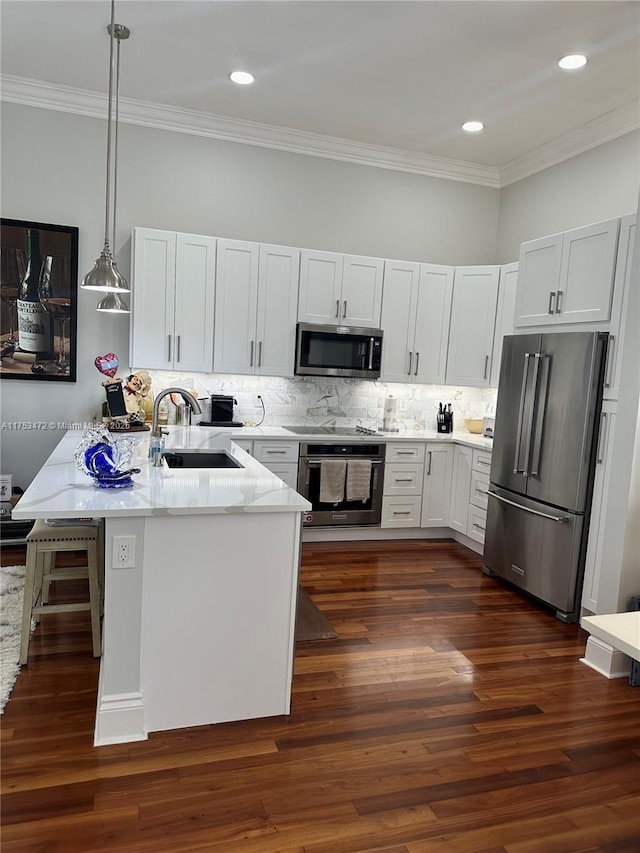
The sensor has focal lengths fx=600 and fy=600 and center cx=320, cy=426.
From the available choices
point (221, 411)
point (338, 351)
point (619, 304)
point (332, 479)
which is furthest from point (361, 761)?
point (338, 351)

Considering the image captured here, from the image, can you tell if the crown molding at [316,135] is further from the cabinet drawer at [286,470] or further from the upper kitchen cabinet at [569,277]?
the cabinet drawer at [286,470]

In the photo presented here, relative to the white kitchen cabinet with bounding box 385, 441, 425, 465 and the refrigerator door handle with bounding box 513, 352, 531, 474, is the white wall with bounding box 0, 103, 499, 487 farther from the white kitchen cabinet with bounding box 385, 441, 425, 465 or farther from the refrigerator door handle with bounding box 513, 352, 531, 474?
the refrigerator door handle with bounding box 513, 352, 531, 474

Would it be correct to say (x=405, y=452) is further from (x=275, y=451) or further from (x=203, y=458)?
(x=203, y=458)

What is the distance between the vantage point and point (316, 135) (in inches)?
201

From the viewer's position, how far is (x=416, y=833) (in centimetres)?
192

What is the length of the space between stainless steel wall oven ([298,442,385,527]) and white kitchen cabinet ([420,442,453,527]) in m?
0.43

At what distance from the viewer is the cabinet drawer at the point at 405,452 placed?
16.3 ft

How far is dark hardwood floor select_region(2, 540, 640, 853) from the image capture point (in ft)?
6.18

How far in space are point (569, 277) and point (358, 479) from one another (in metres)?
2.15

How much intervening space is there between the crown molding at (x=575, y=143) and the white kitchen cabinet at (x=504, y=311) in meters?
0.98

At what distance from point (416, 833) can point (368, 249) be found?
15.1ft

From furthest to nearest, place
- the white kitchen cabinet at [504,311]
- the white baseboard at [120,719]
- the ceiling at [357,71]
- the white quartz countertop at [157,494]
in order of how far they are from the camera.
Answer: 1. the white kitchen cabinet at [504,311]
2. the ceiling at [357,71]
3. the white baseboard at [120,719]
4. the white quartz countertop at [157,494]

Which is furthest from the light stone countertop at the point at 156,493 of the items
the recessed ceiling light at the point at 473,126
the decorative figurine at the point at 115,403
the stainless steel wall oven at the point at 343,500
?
the recessed ceiling light at the point at 473,126

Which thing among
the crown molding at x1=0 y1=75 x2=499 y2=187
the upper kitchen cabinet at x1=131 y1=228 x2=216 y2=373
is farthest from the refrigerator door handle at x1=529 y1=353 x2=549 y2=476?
A: the crown molding at x1=0 y1=75 x2=499 y2=187
